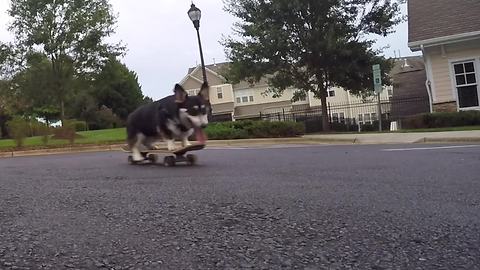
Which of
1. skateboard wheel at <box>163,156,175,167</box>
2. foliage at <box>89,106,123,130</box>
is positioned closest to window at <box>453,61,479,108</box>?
skateboard wheel at <box>163,156,175,167</box>

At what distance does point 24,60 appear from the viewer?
28.4 metres

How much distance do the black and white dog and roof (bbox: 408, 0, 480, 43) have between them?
15924 mm

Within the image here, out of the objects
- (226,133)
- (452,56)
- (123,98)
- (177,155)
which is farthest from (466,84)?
(123,98)

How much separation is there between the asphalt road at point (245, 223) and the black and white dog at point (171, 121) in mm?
1680

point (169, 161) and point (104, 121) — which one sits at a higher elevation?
point (104, 121)

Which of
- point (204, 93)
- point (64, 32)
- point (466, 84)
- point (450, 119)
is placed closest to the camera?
point (204, 93)

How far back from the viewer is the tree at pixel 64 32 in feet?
89.8

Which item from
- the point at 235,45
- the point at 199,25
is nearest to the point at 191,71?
the point at 235,45

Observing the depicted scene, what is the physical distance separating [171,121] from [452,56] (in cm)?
1703

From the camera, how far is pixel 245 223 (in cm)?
331

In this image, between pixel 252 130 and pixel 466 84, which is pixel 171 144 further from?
pixel 466 84

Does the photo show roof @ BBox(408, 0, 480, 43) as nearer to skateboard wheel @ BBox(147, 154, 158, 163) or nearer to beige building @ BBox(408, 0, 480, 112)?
beige building @ BBox(408, 0, 480, 112)

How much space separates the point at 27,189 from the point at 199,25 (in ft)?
49.3

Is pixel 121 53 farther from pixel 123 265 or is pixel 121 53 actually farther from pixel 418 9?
pixel 123 265
